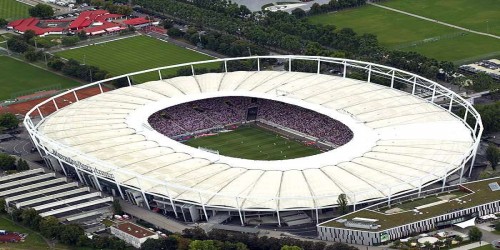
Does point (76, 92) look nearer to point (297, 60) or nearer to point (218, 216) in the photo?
point (297, 60)

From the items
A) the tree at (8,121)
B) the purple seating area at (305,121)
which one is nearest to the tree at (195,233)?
the purple seating area at (305,121)

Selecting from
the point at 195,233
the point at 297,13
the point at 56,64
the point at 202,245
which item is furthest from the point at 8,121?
the point at 297,13

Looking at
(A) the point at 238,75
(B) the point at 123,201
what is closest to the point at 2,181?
(B) the point at 123,201

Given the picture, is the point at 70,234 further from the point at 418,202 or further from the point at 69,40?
the point at 69,40

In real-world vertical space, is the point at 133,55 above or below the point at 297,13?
below

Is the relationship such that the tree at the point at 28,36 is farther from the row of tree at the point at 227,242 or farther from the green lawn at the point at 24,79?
the row of tree at the point at 227,242
